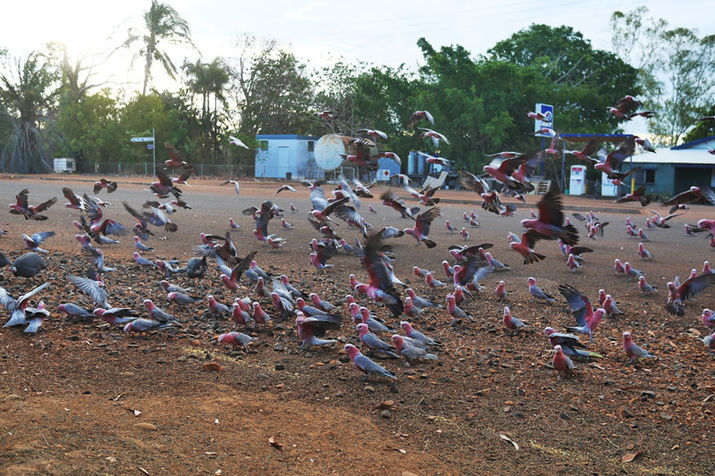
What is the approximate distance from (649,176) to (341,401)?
124ft

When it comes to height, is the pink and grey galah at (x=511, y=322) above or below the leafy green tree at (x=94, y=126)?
below

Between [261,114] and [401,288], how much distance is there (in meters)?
46.0

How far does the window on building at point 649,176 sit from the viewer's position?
38438 mm

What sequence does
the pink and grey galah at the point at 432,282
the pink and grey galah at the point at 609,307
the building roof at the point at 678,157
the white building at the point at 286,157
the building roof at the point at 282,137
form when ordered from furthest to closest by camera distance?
the white building at the point at 286,157, the building roof at the point at 282,137, the building roof at the point at 678,157, the pink and grey galah at the point at 432,282, the pink and grey galah at the point at 609,307

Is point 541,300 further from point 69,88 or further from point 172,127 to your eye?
point 69,88

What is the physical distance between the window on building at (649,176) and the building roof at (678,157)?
34.8 inches

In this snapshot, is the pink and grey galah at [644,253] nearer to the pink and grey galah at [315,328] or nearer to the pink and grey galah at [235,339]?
the pink and grey galah at [315,328]

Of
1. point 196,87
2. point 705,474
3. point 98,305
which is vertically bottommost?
point 705,474

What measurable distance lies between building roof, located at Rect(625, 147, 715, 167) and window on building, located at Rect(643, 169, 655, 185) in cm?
88

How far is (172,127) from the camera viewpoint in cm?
5275

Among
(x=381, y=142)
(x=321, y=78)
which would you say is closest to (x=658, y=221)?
(x=381, y=142)

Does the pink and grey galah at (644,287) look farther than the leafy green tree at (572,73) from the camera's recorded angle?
No

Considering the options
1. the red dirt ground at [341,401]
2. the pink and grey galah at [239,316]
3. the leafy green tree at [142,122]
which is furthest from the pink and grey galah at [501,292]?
the leafy green tree at [142,122]

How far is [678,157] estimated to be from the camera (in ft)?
121
